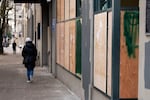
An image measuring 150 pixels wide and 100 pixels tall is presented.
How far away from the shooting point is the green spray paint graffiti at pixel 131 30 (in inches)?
343

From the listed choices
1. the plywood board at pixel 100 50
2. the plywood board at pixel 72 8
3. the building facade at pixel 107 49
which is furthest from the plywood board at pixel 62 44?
the plywood board at pixel 100 50

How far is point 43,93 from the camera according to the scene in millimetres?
14625

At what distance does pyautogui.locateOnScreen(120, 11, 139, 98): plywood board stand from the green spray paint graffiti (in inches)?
1.8

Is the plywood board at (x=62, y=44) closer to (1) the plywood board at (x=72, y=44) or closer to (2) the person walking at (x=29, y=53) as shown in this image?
(2) the person walking at (x=29, y=53)

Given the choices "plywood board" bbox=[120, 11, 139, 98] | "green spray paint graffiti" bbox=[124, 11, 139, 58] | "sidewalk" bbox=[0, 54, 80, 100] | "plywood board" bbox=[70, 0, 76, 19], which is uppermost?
"plywood board" bbox=[70, 0, 76, 19]

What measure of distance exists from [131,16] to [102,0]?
1.95 metres

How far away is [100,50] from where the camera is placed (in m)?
10.2

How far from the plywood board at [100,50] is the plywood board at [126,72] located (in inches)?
34.7

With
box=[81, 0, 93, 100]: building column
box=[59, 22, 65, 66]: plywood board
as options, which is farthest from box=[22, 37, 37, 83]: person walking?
box=[81, 0, 93, 100]: building column

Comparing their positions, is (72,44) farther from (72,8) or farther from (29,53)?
(29,53)

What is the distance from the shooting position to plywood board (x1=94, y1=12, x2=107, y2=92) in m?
9.68

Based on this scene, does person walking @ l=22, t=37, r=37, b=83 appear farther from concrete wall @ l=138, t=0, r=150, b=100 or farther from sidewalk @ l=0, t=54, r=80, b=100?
concrete wall @ l=138, t=0, r=150, b=100

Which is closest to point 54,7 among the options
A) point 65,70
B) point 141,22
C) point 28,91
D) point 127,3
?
point 65,70

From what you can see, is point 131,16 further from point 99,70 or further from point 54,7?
point 54,7
